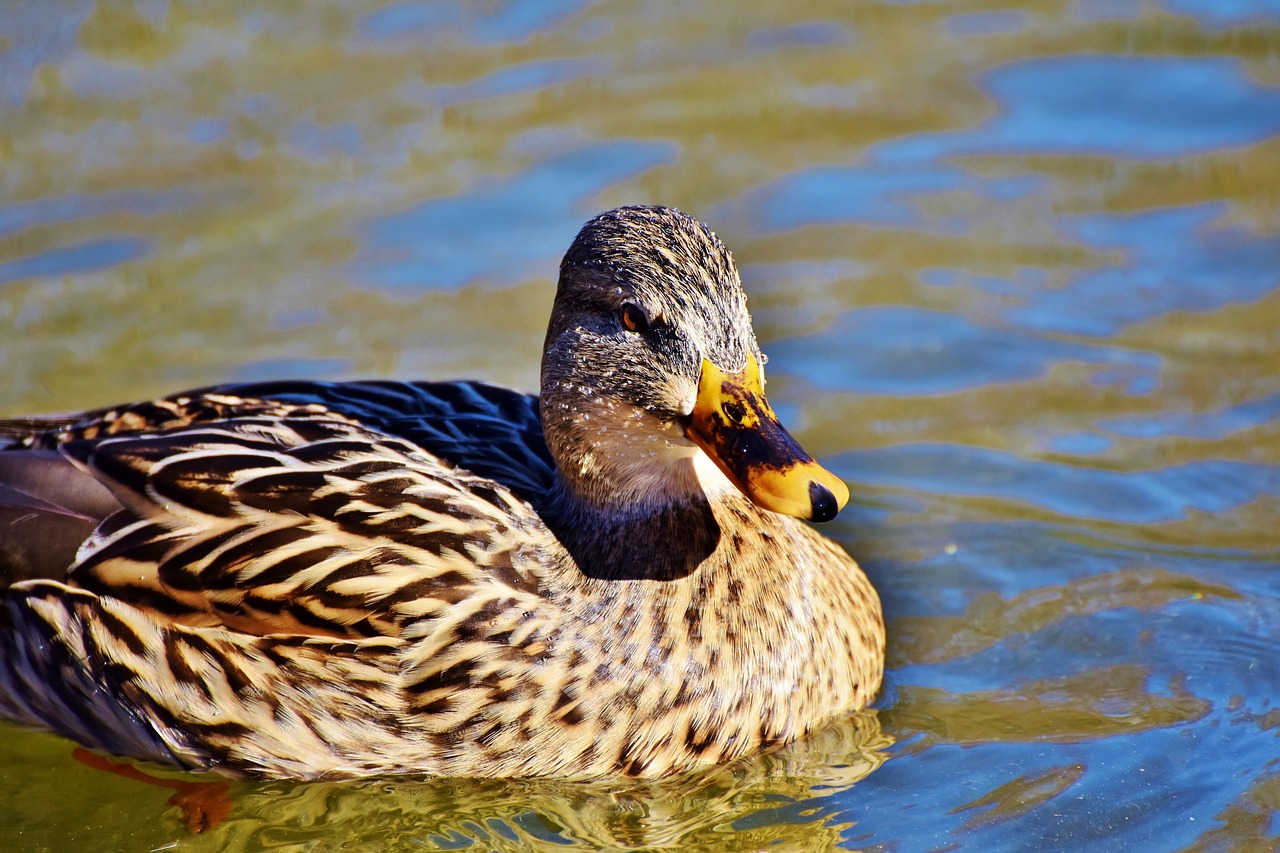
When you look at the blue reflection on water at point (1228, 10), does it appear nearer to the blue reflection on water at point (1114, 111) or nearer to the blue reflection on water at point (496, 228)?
the blue reflection on water at point (1114, 111)

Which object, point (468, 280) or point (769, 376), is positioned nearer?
point (769, 376)

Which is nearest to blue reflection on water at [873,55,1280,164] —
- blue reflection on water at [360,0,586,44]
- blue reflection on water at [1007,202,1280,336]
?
blue reflection on water at [1007,202,1280,336]

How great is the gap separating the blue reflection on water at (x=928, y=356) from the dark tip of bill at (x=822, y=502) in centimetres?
318

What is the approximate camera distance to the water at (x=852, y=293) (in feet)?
20.8

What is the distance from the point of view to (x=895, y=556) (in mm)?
7777

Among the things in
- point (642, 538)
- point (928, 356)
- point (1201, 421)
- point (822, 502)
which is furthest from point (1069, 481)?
point (822, 502)

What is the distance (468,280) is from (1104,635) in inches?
175

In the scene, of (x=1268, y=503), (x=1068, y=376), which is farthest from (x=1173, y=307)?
(x=1268, y=503)

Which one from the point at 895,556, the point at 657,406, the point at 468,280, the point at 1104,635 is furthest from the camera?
the point at 468,280

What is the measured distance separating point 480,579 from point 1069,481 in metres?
3.23

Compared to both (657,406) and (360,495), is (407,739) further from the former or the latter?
(657,406)

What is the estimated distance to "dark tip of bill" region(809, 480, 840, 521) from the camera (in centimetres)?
574

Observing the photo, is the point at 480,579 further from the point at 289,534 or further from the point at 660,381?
the point at 660,381

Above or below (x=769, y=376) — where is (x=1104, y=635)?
below
